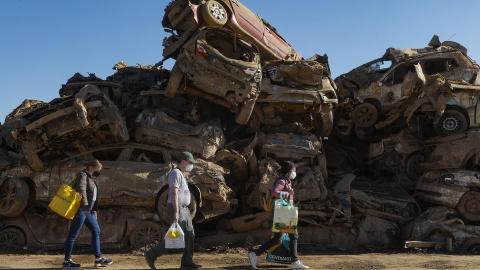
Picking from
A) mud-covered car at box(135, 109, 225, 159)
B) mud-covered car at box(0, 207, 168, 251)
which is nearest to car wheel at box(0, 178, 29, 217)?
mud-covered car at box(0, 207, 168, 251)

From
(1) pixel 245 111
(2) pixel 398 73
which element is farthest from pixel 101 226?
(2) pixel 398 73

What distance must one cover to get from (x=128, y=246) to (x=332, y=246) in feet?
14.0

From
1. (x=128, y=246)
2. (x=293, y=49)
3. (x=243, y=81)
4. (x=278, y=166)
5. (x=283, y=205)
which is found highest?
(x=293, y=49)

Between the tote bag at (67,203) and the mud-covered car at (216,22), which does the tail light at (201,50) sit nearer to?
the mud-covered car at (216,22)

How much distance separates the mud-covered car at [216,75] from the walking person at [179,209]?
4.14 meters

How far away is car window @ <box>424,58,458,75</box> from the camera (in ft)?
41.6

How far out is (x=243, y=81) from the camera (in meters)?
9.73

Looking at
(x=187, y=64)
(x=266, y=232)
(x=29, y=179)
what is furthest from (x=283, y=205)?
(x=29, y=179)

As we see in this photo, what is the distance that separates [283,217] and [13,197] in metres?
5.56

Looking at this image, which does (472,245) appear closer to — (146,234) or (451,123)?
(451,123)

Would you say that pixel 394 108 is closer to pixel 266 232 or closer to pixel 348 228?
pixel 348 228

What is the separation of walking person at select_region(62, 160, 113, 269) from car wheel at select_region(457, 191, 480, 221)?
7790 mm

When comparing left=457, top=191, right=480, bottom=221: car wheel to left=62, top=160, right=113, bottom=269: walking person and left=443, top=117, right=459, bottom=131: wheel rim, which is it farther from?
left=62, top=160, right=113, bottom=269: walking person

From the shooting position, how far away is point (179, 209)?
569cm
